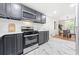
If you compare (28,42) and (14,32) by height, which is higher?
(14,32)

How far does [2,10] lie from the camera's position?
2.63m

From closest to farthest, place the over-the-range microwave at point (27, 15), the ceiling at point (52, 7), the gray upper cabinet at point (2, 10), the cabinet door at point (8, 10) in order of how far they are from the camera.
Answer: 1. the gray upper cabinet at point (2, 10)
2. the cabinet door at point (8, 10)
3. the over-the-range microwave at point (27, 15)
4. the ceiling at point (52, 7)

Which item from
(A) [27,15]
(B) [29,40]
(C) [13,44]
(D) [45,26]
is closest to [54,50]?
(B) [29,40]

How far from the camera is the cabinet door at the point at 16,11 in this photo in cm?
314

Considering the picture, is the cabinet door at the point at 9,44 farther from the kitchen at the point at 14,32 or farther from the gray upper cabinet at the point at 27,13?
the gray upper cabinet at the point at 27,13

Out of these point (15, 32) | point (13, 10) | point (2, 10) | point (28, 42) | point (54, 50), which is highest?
point (13, 10)

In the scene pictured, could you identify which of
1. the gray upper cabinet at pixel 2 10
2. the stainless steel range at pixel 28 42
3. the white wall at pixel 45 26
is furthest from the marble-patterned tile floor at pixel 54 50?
the gray upper cabinet at pixel 2 10

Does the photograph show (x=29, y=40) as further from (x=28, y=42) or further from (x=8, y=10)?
(x=8, y=10)

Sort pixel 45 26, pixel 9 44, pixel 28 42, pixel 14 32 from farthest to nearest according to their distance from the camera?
pixel 45 26
pixel 28 42
pixel 14 32
pixel 9 44

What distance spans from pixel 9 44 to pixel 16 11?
134 cm

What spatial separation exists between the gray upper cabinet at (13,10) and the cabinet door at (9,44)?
31.8 inches

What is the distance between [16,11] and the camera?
10.8 feet

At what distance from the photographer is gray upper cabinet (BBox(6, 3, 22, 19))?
115 inches

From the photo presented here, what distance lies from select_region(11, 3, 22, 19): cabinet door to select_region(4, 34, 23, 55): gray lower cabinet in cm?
76
